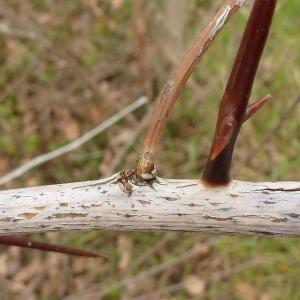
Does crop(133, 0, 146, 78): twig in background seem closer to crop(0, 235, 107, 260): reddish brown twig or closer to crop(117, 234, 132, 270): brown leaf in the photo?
crop(117, 234, 132, 270): brown leaf

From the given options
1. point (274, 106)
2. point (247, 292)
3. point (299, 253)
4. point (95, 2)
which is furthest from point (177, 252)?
point (95, 2)

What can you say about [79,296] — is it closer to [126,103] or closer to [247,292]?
[247,292]

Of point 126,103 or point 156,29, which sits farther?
point 126,103

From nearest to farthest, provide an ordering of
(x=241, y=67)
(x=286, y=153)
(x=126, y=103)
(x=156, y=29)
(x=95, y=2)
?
(x=241, y=67), (x=286, y=153), (x=156, y=29), (x=126, y=103), (x=95, y=2)

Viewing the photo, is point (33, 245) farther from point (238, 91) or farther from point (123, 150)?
point (123, 150)

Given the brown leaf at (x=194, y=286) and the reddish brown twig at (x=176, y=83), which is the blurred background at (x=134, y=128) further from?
the reddish brown twig at (x=176, y=83)

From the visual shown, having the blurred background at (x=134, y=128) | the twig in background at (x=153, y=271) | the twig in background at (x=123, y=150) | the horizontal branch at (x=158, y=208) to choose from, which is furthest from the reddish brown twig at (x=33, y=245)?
the twig in background at (x=123, y=150)

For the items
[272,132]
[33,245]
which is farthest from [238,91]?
[272,132]
